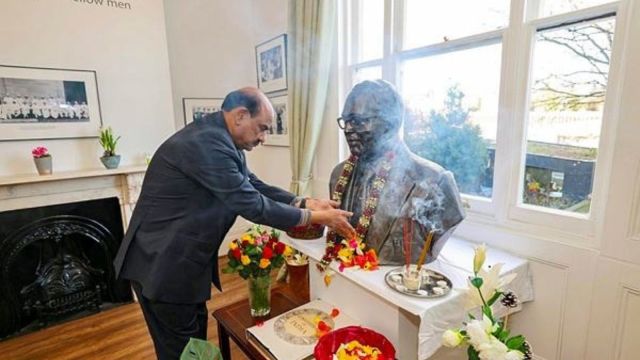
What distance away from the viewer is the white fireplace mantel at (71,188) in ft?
7.36

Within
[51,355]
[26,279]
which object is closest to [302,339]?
[51,355]

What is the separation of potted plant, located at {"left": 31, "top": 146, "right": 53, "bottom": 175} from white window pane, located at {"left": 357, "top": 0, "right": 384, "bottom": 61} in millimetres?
2294

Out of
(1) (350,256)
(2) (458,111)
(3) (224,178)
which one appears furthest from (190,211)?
(2) (458,111)

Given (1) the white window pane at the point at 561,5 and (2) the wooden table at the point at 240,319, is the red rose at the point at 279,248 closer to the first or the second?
(2) the wooden table at the point at 240,319

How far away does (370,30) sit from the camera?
226 centimetres

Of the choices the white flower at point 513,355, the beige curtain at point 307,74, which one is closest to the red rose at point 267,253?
the white flower at point 513,355

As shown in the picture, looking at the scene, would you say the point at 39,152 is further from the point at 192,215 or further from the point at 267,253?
the point at 267,253

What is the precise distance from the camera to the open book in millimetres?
1203

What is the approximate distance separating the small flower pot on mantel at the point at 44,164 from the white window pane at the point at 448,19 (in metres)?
2.53

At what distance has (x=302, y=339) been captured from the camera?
1263 mm

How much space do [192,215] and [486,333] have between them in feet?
3.44

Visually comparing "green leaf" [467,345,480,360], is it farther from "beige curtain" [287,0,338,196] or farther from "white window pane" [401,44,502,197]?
"beige curtain" [287,0,338,196]

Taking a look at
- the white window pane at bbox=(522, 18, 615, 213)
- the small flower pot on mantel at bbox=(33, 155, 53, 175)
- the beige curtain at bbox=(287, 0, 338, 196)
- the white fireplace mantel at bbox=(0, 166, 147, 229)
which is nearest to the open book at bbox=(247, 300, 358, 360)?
the white window pane at bbox=(522, 18, 615, 213)

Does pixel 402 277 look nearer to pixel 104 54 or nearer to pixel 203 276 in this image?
pixel 203 276
